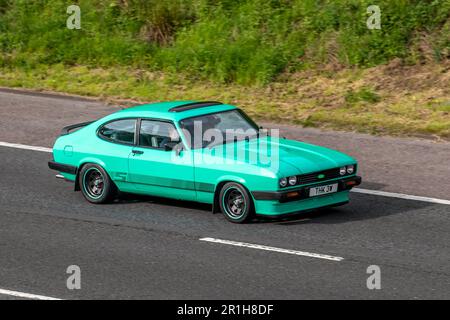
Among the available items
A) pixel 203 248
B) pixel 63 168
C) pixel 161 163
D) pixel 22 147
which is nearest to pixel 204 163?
pixel 161 163

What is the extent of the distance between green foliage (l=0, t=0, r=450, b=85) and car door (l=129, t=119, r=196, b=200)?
7455 mm

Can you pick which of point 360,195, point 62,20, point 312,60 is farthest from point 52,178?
point 62,20

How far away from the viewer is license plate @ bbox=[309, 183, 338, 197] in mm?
13352

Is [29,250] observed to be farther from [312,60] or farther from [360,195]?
[312,60]

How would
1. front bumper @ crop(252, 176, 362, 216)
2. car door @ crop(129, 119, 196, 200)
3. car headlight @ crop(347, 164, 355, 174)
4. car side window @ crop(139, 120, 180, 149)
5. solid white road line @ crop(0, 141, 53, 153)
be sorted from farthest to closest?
solid white road line @ crop(0, 141, 53, 153) < car side window @ crop(139, 120, 180, 149) < car door @ crop(129, 119, 196, 200) < car headlight @ crop(347, 164, 355, 174) < front bumper @ crop(252, 176, 362, 216)

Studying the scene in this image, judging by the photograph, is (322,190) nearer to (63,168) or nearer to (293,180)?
(293,180)

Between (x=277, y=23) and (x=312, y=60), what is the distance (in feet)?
4.70

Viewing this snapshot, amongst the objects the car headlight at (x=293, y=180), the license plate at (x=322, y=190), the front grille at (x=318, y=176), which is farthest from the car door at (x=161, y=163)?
the license plate at (x=322, y=190)

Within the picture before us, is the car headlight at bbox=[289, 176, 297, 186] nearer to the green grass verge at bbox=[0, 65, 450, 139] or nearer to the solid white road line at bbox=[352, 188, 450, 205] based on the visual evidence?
the solid white road line at bbox=[352, 188, 450, 205]

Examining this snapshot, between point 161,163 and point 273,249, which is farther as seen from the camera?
point 161,163

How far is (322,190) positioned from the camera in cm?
1346

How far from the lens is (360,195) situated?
1532 centimetres

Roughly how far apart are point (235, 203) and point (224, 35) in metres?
9.99

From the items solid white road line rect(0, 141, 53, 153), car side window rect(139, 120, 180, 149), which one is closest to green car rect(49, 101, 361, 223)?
car side window rect(139, 120, 180, 149)
